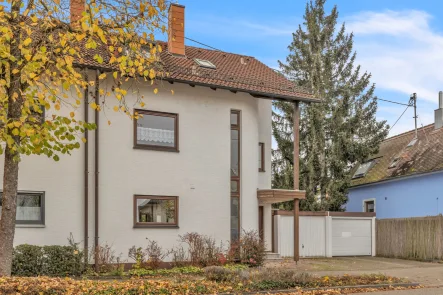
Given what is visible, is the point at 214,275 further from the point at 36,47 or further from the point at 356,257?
the point at 356,257

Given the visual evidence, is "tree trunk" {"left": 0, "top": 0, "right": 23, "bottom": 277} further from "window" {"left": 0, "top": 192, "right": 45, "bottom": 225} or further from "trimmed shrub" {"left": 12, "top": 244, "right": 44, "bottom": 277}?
"window" {"left": 0, "top": 192, "right": 45, "bottom": 225}

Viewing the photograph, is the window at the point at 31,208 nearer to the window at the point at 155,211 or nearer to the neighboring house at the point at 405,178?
the window at the point at 155,211

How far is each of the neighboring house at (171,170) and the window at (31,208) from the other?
0.09 feet

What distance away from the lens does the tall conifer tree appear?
26.3 meters

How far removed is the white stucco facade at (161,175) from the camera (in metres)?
15.8

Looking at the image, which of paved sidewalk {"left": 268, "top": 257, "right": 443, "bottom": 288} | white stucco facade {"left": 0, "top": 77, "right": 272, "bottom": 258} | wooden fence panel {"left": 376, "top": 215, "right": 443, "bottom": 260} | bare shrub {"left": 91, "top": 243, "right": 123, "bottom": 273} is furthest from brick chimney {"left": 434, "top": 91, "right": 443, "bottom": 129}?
bare shrub {"left": 91, "top": 243, "right": 123, "bottom": 273}

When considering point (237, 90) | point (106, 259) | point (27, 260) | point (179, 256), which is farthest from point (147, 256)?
point (237, 90)

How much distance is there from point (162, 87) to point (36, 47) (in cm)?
771

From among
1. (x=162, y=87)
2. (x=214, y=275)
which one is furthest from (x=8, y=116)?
(x=162, y=87)

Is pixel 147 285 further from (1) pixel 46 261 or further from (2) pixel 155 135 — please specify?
(2) pixel 155 135

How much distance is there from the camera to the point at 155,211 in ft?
57.1

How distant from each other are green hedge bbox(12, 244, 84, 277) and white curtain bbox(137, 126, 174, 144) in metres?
4.26

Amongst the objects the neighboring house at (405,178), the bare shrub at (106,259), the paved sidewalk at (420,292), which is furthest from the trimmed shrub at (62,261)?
the neighboring house at (405,178)

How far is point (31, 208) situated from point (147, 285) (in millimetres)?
6721
